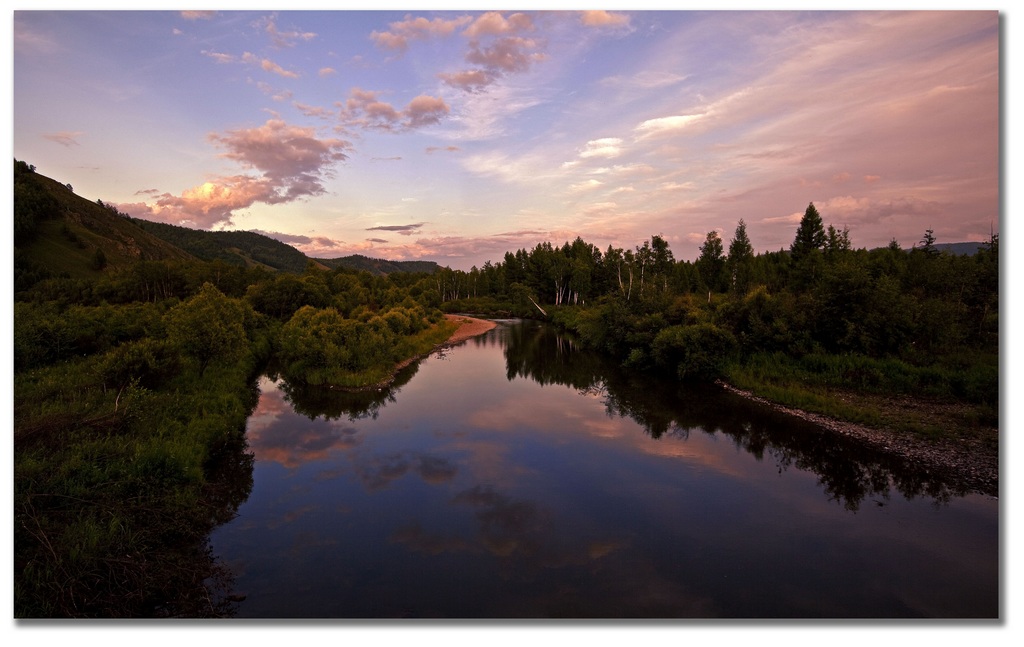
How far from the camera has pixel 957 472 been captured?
47.0ft

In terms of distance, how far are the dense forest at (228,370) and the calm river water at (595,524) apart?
1634 millimetres

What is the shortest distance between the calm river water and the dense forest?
163cm

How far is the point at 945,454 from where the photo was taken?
1529cm

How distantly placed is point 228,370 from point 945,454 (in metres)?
33.2

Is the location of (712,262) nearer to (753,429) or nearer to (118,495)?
(753,429)

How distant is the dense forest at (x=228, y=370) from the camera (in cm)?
925

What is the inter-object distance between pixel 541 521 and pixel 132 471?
434 inches

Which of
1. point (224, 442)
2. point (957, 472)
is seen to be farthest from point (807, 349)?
point (224, 442)

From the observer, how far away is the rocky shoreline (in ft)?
45.6

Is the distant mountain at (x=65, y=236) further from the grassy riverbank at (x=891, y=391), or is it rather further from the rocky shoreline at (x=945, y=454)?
the rocky shoreline at (x=945, y=454)

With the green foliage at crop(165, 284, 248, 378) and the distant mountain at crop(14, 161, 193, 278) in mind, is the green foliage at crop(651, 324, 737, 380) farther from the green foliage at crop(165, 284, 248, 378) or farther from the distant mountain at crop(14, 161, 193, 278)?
the distant mountain at crop(14, 161, 193, 278)

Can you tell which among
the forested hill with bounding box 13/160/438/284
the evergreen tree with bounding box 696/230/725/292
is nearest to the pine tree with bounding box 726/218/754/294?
the evergreen tree with bounding box 696/230/725/292

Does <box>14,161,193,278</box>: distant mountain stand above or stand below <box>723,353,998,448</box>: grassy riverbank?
above

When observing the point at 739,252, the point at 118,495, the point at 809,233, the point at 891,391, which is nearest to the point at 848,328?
the point at 891,391
